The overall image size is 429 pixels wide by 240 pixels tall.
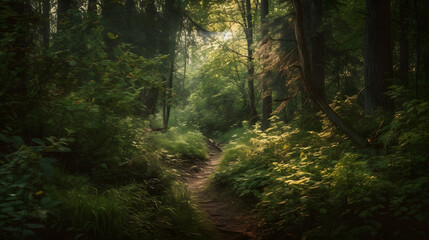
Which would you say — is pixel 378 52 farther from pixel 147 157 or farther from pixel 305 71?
pixel 147 157

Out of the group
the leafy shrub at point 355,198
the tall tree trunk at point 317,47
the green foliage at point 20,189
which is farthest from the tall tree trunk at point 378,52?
the green foliage at point 20,189

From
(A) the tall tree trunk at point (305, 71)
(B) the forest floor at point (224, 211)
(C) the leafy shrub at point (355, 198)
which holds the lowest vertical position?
(B) the forest floor at point (224, 211)

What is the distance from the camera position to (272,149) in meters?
6.91

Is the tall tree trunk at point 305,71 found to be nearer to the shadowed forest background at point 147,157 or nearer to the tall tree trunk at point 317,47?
the shadowed forest background at point 147,157

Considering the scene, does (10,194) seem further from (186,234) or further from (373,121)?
(373,121)

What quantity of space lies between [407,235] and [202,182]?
547cm

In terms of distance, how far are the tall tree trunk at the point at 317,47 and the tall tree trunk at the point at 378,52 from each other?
2.37 m

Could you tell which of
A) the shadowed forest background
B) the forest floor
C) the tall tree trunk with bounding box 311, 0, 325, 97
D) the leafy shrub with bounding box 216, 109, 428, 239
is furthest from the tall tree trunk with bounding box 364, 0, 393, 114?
the forest floor

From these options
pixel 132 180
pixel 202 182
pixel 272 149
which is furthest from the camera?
pixel 202 182

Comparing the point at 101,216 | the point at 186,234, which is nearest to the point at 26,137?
the point at 101,216

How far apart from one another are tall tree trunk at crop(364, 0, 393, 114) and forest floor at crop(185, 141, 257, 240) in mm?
3955

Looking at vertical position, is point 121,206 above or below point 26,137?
below

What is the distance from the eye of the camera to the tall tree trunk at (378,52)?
5914mm

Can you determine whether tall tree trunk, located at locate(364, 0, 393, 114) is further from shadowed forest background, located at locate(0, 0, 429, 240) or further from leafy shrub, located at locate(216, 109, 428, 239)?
leafy shrub, located at locate(216, 109, 428, 239)
